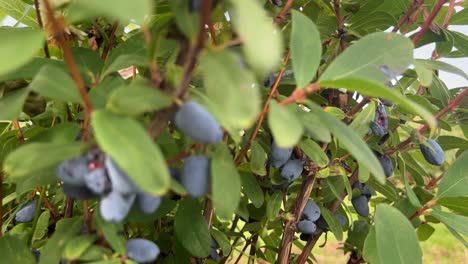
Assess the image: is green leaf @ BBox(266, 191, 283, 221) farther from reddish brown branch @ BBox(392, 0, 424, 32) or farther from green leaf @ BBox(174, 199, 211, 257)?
reddish brown branch @ BBox(392, 0, 424, 32)

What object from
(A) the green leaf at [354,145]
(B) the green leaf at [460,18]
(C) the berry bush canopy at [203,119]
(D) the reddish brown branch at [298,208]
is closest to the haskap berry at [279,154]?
(C) the berry bush canopy at [203,119]

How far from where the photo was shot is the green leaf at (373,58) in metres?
0.49

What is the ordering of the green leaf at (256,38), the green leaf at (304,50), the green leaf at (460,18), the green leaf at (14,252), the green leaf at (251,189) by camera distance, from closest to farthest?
the green leaf at (256,38) → the green leaf at (304,50) → the green leaf at (14,252) → the green leaf at (251,189) → the green leaf at (460,18)

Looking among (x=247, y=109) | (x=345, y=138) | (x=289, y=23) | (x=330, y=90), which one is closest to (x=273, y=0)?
(x=289, y=23)

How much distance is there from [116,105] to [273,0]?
41 centimetres

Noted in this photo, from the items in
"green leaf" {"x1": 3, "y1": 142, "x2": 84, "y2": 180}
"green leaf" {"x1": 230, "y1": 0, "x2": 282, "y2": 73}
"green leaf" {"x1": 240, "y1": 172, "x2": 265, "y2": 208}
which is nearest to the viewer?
"green leaf" {"x1": 230, "y1": 0, "x2": 282, "y2": 73}

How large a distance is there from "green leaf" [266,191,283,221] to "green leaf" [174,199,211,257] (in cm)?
9

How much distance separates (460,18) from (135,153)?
2.56 ft

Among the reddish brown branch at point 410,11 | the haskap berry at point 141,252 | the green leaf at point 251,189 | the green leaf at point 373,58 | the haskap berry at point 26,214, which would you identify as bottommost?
the haskap berry at point 26,214

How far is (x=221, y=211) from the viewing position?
0.44 m

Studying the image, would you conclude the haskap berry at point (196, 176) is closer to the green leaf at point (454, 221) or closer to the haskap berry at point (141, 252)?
the haskap berry at point (141, 252)

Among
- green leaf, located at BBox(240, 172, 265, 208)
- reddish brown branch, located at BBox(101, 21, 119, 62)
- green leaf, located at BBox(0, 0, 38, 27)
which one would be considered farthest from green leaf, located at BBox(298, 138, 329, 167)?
green leaf, located at BBox(0, 0, 38, 27)

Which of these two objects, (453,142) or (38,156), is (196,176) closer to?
(38,156)

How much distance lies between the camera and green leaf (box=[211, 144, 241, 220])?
0.42 metres
